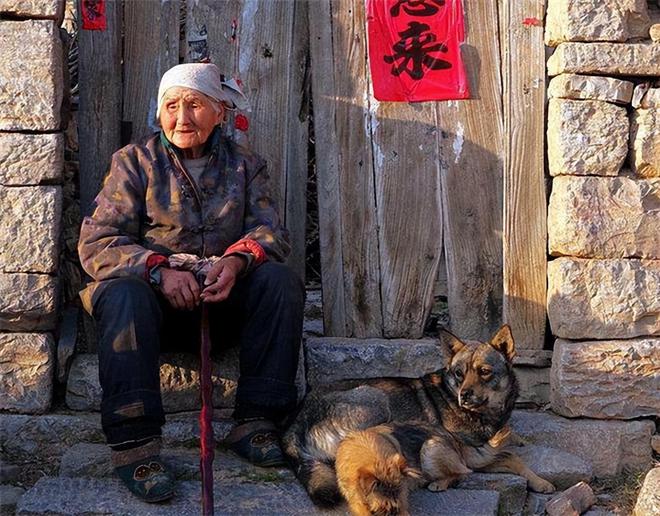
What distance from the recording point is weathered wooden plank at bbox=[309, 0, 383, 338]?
523 centimetres

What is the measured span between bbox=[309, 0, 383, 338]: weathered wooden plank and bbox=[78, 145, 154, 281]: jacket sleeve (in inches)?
42.5

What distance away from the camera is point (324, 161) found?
5250 millimetres

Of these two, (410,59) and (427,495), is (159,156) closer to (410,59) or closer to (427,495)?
(410,59)

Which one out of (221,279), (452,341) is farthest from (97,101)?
(452,341)

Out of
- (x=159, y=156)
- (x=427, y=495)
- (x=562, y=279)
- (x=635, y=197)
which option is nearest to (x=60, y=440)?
(x=159, y=156)

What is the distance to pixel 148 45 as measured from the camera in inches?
203

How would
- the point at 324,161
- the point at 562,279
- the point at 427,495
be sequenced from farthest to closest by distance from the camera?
the point at 324,161
the point at 562,279
the point at 427,495

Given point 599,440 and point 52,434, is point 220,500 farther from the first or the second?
point 599,440

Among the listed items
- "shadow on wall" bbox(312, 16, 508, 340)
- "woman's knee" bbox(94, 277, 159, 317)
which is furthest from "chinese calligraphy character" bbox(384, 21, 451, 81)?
"woman's knee" bbox(94, 277, 159, 317)

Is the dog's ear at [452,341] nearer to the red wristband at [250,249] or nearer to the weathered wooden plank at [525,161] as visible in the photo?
the weathered wooden plank at [525,161]

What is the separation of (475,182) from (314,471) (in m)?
1.88

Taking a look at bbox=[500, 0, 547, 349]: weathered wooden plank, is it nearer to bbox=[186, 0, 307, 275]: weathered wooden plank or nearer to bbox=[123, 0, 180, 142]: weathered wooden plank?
bbox=[186, 0, 307, 275]: weathered wooden plank

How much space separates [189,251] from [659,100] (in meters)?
2.32

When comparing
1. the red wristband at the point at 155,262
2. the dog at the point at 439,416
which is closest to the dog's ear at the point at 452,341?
the dog at the point at 439,416
